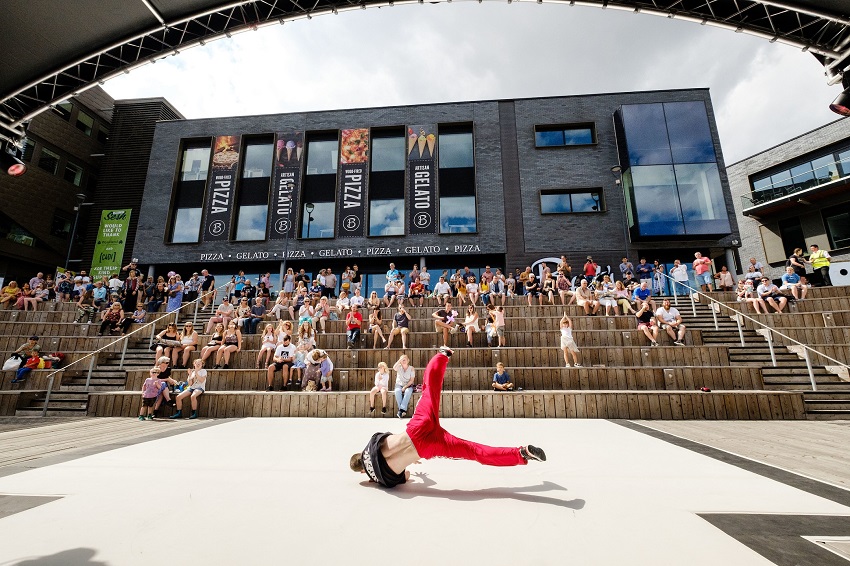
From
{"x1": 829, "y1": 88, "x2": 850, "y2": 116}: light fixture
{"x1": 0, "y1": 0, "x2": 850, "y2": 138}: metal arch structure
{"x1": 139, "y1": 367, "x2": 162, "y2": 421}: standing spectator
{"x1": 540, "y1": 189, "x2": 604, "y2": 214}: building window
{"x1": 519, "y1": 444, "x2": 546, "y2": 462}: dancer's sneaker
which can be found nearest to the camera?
{"x1": 519, "y1": 444, "x2": 546, "y2": 462}: dancer's sneaker

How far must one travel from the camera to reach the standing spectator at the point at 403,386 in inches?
254

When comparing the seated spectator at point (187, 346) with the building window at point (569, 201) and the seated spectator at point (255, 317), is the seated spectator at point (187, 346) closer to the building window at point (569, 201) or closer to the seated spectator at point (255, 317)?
the seated spectator at point (255, 317)

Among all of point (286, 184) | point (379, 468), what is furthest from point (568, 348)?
point (286, 184)

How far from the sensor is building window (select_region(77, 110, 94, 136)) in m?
21.1

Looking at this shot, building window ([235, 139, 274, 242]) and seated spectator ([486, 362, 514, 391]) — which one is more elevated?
building window ([235, 139, 274, 242])

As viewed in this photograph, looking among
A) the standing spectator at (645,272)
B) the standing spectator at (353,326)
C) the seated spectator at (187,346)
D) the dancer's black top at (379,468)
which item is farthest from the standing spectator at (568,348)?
the seated spectator at (187,346)

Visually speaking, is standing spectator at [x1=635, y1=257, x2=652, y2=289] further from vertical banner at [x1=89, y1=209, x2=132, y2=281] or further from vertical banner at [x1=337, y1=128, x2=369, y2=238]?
vertical banner at [x1=89, y1=209, x2=132, y2=281]

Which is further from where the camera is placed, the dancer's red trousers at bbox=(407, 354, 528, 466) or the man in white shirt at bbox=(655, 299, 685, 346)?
the man in white shirt at bbox=(655, 299, 685, 346)

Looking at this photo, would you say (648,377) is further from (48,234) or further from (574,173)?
(48,234)

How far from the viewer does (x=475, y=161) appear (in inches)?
699

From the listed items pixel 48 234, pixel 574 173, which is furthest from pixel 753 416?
pixel 48 234

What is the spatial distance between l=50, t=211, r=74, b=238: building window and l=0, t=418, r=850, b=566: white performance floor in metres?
23.8

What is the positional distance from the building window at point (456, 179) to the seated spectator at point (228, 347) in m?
10.5

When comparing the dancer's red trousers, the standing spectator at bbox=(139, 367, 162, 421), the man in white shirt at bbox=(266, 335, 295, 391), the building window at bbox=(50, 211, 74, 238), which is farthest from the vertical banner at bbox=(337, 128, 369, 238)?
the building window at bbox=(50, 211, 74, 238)
